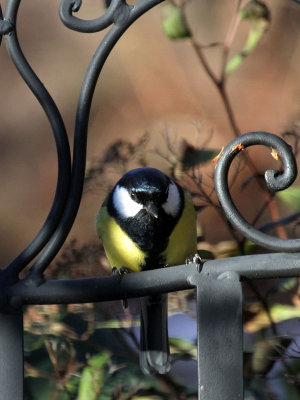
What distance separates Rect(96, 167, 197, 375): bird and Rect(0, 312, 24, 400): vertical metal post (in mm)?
488

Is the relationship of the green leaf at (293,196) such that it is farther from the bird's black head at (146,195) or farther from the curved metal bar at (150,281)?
the curved metal bar at (150,281)

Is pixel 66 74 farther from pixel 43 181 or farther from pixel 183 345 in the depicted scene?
pixel 183 345

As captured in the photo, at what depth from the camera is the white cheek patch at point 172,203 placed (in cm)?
114

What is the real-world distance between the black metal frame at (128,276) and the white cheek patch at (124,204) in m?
0.47

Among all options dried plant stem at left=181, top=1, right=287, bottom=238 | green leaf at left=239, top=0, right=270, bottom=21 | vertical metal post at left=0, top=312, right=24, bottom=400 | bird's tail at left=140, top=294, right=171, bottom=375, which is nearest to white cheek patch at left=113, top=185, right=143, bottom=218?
bird's tail at left=140, top=294, right=171, bottom=375

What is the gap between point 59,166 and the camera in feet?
2.09

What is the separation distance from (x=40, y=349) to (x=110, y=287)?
83 centimetres

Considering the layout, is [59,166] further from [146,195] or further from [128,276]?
[146,195]

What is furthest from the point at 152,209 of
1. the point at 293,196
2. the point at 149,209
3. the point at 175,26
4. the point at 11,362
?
the point at 11,362

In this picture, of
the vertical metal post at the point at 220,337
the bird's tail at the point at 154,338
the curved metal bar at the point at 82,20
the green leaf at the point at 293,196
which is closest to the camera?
the vertical metal post at the point at 220,337

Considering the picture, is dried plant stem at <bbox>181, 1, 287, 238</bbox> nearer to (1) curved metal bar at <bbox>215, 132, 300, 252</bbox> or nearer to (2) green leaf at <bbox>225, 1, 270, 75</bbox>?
(2) green leaf at <bbox>225, 1, 270, 75</bbox>

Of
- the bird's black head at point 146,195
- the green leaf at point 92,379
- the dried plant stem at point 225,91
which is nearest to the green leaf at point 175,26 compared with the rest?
the dried plant stem at point 225,91

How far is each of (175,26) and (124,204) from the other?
37 centimetres

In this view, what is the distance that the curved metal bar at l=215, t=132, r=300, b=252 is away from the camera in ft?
1.82
